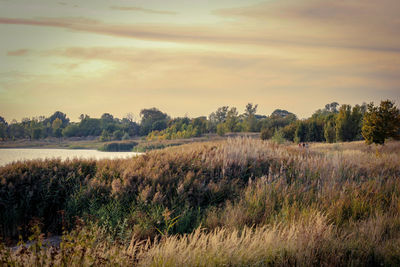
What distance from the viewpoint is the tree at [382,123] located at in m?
23.2

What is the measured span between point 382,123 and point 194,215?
22064 mm

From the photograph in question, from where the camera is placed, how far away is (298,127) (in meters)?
53.3

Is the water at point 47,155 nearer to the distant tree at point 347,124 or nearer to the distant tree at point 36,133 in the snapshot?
the distant tree at point 36,133

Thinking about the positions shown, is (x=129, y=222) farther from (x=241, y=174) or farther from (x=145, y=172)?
(x=241, y=174)

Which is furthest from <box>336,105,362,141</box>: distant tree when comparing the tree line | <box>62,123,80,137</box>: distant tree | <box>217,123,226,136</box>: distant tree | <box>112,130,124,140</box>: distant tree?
<box>62,123,80,137</box>: distant tree

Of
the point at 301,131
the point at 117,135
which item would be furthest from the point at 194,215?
the point at 117,135

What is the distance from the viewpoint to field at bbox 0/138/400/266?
3.70m

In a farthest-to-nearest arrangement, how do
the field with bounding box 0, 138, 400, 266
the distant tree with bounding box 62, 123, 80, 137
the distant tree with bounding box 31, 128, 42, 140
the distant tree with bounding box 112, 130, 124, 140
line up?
the distant tree with bounding box 112, 130, 124, 140 < the distant tree with bounding box 62, 123, 80, 137 < the distant tree with bounding box 31, 128, 42, 140 < the field with bounding box 0, 138, 400, 266

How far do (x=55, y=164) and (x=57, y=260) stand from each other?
20.8 ft

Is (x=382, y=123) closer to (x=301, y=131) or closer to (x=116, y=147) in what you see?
(x=301, y=131)

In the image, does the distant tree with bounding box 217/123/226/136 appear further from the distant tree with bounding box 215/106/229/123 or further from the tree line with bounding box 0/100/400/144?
the distant tree with bounding box 215/106/229/123

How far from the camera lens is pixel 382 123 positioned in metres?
23.3

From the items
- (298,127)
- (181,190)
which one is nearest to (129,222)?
(181,190)

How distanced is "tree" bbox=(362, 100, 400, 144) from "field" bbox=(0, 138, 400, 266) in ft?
46.4
